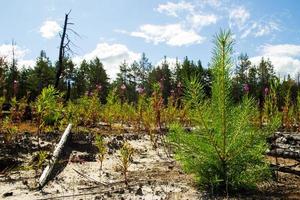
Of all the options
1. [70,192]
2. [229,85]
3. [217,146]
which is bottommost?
[70,192]

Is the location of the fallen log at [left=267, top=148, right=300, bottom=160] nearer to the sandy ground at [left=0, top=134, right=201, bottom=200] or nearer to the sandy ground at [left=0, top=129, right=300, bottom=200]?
the sandy ground at [left=0, top=129, right=300, bottom=200]

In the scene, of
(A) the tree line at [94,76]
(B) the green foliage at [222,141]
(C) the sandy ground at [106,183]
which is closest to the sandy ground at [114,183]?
(C) the sandy ground at [106,183]

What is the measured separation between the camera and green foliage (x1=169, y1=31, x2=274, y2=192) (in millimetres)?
4141

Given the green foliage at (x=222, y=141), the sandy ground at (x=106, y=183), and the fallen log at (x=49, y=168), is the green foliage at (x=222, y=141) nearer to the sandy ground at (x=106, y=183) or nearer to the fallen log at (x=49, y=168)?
the sandy ground at (x=106, y=183)

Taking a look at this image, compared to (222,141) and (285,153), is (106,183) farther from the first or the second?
(285,153)

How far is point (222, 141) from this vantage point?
426 centimetres

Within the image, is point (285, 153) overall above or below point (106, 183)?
above

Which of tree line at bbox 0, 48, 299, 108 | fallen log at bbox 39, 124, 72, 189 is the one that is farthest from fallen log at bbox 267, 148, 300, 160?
tree line at bbox 0, 48, 299, 108

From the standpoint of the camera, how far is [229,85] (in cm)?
410

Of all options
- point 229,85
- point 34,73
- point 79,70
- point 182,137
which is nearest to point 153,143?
point 182,137

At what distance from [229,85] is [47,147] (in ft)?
13.6

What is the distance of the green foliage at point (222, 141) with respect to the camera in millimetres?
4141

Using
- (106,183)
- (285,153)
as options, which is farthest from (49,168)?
(285,153)

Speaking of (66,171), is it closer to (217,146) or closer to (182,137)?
(182,137)
